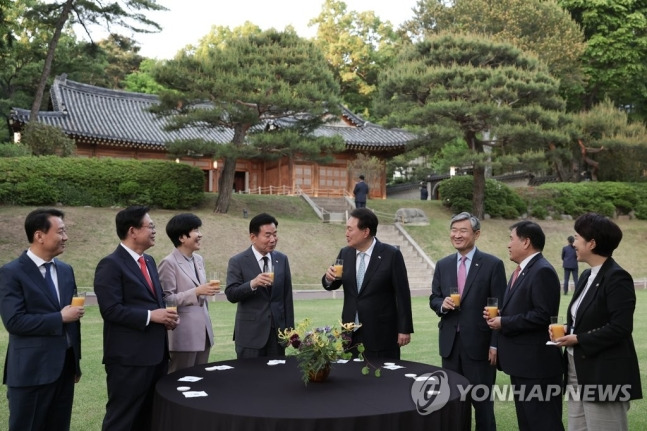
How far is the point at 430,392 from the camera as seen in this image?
3717 mm

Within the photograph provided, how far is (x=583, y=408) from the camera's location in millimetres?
3926

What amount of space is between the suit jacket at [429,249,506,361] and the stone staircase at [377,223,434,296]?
12395 millimetres

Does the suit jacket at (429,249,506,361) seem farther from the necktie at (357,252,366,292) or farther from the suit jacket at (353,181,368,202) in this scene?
the suit jacket at (353,181,368,202)

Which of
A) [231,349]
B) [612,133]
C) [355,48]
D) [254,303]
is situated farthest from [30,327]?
[355,48]

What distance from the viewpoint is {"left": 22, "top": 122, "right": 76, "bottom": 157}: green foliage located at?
22109 mm

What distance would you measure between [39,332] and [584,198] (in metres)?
27.8

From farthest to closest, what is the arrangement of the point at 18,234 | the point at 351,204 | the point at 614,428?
the point at 351,204 < the point at 18,234 < the point at 614,428

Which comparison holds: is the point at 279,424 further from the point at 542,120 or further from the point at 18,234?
the point at 542,120

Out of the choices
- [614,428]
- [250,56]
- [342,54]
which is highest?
[342,54]

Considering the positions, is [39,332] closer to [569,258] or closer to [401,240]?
[569,258]

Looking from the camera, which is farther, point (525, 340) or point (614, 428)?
point (525, 340)

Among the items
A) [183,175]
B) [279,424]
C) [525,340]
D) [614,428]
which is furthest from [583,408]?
[183,175]

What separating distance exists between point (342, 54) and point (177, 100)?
856 inches

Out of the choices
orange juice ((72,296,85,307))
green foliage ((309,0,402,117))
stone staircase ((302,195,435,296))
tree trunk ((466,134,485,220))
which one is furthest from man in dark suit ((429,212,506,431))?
green foliage ((309,0,402,117))
